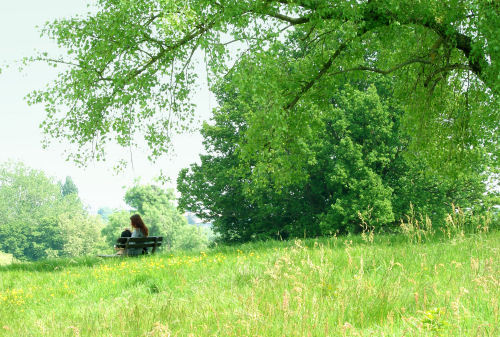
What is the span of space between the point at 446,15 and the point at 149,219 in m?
60.6

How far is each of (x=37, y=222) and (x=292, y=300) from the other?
282 feet

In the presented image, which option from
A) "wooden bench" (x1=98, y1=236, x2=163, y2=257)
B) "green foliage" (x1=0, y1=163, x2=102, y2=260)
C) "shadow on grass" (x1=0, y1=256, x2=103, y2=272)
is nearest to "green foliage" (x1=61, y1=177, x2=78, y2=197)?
"green foliage" (x1=0, y1=163, x2=102, y2=260)

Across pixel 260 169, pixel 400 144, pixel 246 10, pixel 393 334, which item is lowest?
pixel 393 334

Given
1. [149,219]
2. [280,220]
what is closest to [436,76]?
[280,220]

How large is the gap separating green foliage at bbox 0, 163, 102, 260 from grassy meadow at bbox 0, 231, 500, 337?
70103 millimetres

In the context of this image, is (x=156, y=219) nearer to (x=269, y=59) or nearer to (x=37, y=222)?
(x=37, y=222)

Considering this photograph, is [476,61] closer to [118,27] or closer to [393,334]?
[118,27]

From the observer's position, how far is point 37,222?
81.2 metres

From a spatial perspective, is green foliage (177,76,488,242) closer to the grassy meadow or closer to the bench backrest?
the bench backrest

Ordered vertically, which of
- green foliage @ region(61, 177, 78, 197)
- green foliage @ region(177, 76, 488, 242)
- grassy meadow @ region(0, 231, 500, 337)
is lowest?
grassy meadow @ region(0, 231, 500, 337)

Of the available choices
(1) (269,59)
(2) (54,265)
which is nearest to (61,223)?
(2) (54,265)

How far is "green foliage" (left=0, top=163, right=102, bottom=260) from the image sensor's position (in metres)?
73.9

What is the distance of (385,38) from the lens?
46.4 ft

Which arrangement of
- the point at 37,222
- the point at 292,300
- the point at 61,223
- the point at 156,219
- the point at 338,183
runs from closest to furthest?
the point at 292,300
the point at 338,183
the point at 156,219
the point at 61,223
the point at 37,222
